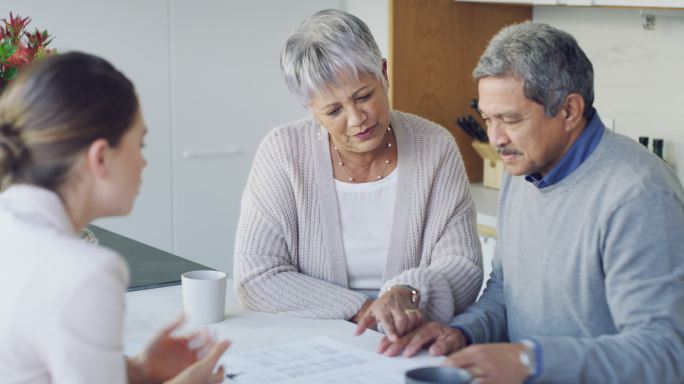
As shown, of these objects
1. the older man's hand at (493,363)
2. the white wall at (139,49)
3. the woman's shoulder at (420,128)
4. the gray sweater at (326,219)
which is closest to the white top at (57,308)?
the older man's hand at (493,363)

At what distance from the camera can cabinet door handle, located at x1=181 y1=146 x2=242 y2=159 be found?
373cm

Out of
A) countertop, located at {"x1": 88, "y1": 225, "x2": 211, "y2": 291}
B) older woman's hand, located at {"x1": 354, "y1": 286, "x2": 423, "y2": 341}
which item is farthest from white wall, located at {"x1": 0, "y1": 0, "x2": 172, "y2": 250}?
older woman's hand, located at {"x1": 354, "y1": 286, "x2": 423, "y2": 341}

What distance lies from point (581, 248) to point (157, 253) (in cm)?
113

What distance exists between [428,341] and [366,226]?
1.59 ft

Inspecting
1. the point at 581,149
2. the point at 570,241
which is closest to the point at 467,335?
the point at 570,241

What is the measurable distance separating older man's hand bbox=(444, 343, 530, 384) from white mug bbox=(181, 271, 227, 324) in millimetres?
561

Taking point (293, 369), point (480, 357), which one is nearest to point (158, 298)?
point (293, 369)

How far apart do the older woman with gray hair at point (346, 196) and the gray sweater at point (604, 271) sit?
0.24 meters

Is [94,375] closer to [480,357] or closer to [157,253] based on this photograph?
[480,357]

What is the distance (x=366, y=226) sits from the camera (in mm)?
2121

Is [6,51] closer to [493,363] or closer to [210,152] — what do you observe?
[493,363]

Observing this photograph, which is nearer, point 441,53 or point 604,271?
point 604,271

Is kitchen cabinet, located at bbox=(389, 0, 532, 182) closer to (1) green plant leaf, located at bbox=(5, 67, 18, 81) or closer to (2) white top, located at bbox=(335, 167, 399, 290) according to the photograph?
(2) white top, located at bbox=(335, 167, 399, 290)

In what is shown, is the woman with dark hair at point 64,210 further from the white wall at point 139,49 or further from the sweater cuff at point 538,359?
the white wall at point 139,49
